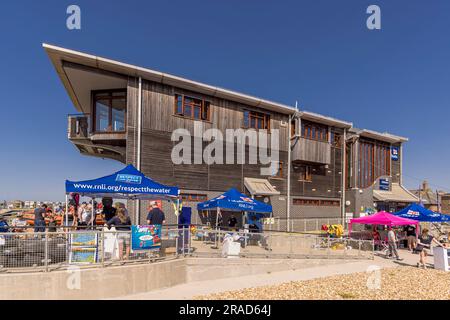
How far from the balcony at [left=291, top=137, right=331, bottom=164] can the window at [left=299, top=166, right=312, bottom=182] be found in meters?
1.04

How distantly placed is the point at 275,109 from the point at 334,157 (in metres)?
7.74

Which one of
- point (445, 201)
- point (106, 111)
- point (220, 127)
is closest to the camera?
point (106, 111)

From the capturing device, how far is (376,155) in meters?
28.8

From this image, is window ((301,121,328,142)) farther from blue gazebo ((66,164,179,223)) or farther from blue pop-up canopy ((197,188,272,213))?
blue gazebo ((66,164,179,223))

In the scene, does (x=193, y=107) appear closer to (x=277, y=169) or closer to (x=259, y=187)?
(x=259, y=187)

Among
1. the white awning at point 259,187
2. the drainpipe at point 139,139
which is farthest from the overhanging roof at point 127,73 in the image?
the white awning at point 259,187

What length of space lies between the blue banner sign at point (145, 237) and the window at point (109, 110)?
9.43 meters

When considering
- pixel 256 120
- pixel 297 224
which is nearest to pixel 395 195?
pixel 297 224

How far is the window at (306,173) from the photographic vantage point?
2342cm

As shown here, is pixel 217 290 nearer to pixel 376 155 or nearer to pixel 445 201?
pixel 376 155

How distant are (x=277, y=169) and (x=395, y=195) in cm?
1456

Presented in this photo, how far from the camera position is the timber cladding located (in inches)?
655

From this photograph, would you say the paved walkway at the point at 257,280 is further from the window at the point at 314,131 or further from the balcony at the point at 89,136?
the window at the point at 314,131
